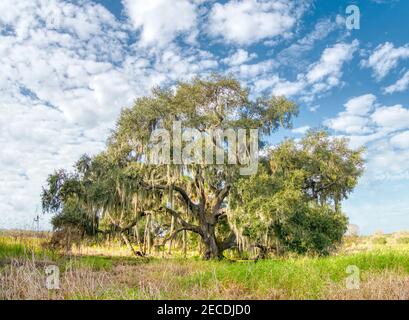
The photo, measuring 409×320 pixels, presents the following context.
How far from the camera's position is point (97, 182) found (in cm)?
2016

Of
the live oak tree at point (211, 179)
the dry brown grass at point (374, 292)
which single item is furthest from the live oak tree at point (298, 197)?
the dry brown grass at point (374, 292)

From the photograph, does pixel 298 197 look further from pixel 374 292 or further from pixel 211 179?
pixel 374 292

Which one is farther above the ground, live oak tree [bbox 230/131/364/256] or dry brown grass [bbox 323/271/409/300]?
live oak tree [bbox 230/131/364/256]

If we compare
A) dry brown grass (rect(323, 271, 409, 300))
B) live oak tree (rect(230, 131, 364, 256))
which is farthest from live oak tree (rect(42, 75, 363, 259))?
dry brown grass (rect(323, 271, 409, 300))

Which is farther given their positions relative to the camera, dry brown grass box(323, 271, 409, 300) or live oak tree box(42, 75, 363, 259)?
live oak tree box(42, 75, 363, 259)

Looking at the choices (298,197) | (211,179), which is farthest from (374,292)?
(211,179)

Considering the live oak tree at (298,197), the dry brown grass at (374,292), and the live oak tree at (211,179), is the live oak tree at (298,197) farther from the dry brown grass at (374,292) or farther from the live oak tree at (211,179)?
the dry brown grass at (374,292)

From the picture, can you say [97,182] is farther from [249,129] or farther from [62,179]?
[249,129]

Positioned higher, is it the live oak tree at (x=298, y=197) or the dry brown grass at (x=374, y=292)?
the live oak tree at (x=298, y=197)

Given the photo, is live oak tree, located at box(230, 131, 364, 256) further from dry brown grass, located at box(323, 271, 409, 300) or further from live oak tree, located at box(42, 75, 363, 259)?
dry brown grass, located at box(323, 271, 409, 300)
